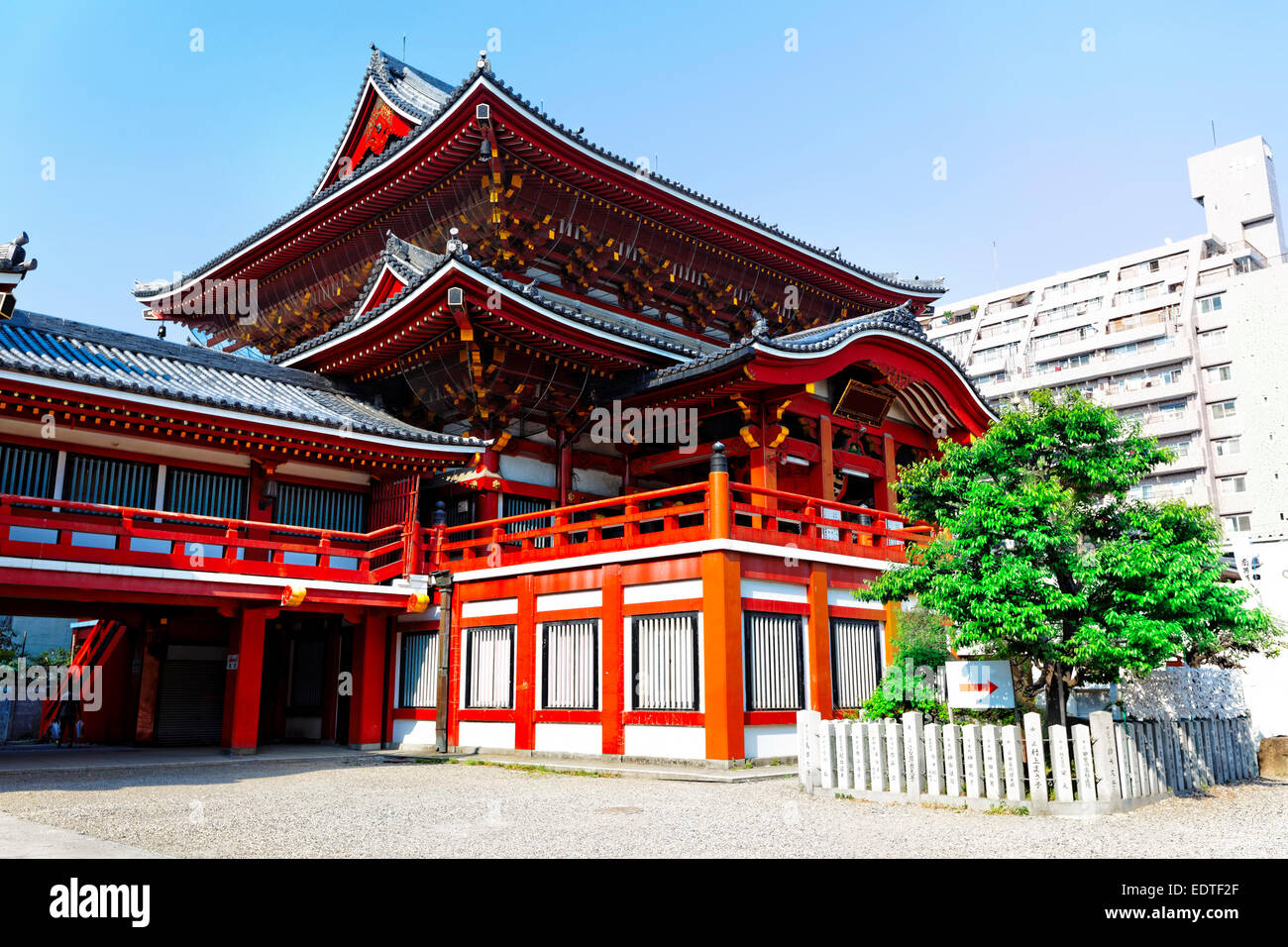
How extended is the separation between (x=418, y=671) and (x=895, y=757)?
10.4 meters

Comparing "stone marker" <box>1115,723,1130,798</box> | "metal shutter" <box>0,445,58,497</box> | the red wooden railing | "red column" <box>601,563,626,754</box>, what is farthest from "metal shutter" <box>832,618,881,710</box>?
"metal shutter" <box>0,445,58,497</box>

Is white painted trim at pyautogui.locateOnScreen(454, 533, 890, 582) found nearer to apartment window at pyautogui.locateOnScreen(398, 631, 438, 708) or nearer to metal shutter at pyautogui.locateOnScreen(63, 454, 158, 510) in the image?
apartment window at pyautogui.locateOnScreen(398, 631, 438, 708)

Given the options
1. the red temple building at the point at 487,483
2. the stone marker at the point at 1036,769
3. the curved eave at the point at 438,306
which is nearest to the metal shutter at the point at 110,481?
the red temple building at the point at 487,483

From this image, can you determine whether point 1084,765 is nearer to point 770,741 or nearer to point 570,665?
point 770,741

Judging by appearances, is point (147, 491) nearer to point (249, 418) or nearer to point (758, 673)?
point (249, 418)

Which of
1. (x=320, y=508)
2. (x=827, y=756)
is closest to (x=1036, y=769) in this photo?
(x=827, y=756)

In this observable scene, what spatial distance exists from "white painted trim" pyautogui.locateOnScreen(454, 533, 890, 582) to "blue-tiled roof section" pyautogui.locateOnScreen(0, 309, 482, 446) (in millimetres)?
2628

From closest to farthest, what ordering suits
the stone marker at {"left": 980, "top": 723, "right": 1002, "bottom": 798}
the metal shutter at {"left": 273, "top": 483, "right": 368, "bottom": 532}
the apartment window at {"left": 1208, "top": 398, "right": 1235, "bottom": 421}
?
the stone marker at {"left": 980, "top": 723, "right": 1002, "bottom": 798} < the metal shutter at {"left": 273, "top": 483, "right": 368, "bottom": 532} < the apartment window at {"left": 1208, "top": 398, "right": 1235, "bottom": 421}

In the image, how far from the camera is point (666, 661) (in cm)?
1580

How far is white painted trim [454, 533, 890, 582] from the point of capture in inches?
614

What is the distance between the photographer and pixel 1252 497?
55125 millimetres

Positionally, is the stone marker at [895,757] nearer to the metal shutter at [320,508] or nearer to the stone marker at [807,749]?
the stone marker at [807,749]
